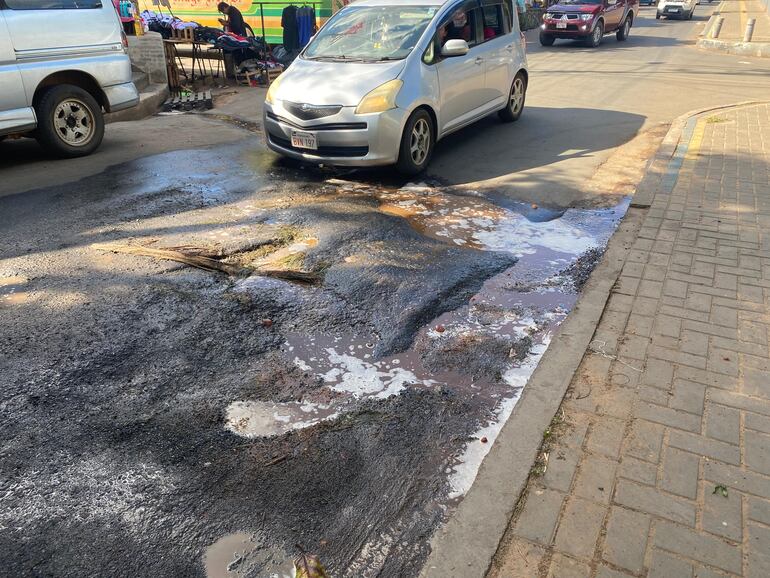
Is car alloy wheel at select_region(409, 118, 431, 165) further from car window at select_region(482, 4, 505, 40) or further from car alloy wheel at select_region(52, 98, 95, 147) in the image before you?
car alloy wheel at select_region(52, 98, 95, 147)

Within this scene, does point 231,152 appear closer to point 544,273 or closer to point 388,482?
point 544,273

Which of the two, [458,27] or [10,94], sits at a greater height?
[458,27]

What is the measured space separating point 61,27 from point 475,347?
661 centimetres

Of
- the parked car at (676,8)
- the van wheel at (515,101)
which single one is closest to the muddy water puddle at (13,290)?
the van wheel at (515,101)

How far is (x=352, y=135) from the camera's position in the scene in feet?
22.0

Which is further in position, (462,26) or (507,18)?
(507,18)

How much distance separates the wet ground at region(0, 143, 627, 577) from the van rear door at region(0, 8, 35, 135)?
4.69 feet

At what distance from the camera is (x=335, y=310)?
4148 mm

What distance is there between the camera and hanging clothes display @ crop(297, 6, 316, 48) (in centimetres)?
1580

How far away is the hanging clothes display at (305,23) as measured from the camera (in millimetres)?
15805

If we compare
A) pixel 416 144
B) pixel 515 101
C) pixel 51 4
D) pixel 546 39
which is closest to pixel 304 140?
pixel 416 144

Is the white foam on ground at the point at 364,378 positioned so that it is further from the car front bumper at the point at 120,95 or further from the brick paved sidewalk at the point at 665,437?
the car front bumper at the point at 120,95

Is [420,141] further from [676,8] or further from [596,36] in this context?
[676,8]

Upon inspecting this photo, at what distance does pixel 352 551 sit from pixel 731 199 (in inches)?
222
